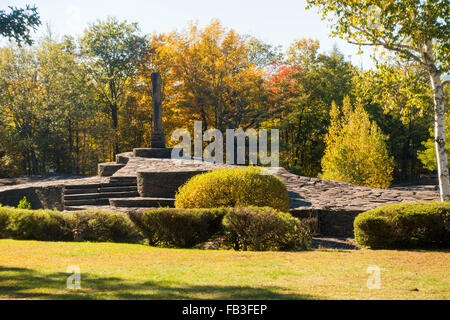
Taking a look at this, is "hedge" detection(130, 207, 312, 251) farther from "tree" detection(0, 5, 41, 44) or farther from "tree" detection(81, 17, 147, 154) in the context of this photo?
"tree" detection(81, 17, 147, 154)

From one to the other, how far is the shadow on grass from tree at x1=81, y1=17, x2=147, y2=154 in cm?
2670

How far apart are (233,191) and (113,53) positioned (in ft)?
79.3

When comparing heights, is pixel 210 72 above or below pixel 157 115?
above

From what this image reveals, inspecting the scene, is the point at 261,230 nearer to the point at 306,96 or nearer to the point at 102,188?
the point at 102,188

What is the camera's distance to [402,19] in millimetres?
10773

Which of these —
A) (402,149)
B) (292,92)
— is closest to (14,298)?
(292,92)

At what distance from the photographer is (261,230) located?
28.1 ft

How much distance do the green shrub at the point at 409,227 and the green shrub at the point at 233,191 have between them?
8.63ft

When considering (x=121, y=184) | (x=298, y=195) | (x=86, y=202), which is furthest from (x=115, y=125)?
(x=298, y=195)

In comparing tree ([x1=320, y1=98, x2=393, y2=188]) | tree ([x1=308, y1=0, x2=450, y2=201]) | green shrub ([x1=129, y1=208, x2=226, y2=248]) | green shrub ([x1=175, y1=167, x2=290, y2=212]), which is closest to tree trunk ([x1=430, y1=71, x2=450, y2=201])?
tree ([x1=308, y1=0, x2=450, y2=201])

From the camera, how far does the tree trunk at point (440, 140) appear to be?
35.1ft

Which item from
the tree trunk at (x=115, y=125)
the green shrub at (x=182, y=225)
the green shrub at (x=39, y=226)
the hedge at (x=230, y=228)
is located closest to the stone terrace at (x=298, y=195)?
the green shrub at (x=39, y=226)
